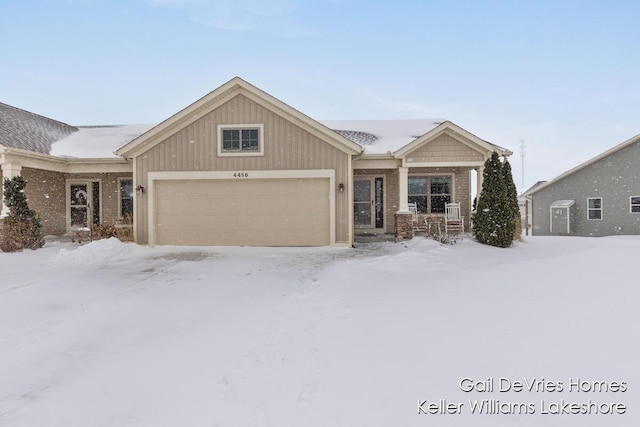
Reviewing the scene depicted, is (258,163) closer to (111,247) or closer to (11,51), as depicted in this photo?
(111,247)

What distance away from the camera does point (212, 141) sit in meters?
12.4

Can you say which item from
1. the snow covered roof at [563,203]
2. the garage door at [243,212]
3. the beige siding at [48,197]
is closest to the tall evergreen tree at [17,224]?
the beige siding at [48,197]

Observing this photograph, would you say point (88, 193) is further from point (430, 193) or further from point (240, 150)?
point (430, 193)

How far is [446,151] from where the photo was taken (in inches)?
514

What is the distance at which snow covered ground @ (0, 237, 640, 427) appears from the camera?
Answer: 290 centimetres

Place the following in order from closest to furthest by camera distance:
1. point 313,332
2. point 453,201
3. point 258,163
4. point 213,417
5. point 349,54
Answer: point 213,417 < point 313,332 < point 258,163 < point 453,201 < point 349,54

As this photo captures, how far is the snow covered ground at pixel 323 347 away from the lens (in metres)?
2.90

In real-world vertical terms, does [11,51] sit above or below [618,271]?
above

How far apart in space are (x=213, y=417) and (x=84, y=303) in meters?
4.19

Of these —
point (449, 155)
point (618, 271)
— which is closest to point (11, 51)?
point (449, 155)

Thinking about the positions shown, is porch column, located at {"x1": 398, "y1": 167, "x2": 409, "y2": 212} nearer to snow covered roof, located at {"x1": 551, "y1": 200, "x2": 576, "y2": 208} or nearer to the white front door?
the white front door

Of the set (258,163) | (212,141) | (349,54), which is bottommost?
(258,163)

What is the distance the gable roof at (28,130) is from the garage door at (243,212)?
5.13 m

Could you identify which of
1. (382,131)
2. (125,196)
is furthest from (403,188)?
(125,196)
